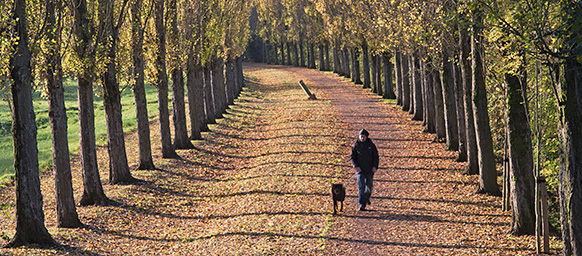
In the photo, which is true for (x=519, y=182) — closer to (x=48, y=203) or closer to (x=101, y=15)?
(x=101, y=15)

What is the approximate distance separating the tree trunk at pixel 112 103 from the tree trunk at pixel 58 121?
268 centimetres

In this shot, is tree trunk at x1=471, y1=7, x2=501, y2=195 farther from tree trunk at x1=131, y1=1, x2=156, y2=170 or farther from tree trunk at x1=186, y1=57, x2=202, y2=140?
tree trunk at x1=186, y1=57, x2=202, y2=140

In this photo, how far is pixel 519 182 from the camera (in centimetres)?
1320

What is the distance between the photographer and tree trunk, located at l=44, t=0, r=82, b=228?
1427 centimetres

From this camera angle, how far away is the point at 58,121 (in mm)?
14328

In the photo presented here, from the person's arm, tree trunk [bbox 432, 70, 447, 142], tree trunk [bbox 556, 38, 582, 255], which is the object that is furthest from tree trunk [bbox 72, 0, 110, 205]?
tree trunk [bbox 432, 70, 447, 142]

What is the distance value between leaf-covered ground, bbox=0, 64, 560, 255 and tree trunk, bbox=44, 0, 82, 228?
57cm

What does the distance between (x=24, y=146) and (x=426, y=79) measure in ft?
65.9

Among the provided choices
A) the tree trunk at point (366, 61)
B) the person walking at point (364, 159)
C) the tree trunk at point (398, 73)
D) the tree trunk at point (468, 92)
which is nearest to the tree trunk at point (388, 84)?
the tree trunk at point (398, 73)

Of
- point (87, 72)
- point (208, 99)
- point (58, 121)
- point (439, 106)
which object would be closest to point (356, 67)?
point (208, 99)

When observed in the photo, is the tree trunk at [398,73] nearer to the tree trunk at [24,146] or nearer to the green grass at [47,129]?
the green grass at [47,129]

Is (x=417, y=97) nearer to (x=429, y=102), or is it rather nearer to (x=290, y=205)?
(x=429, y=102)

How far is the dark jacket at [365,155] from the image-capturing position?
48.0ft

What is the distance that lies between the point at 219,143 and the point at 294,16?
52.0 metres
